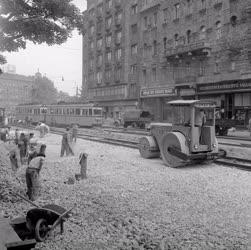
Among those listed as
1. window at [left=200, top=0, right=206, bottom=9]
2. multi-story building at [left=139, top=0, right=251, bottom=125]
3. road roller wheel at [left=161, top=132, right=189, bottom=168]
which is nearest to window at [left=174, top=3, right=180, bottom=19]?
multi-story building at [left=139, top=0, right=251, bottom=125]

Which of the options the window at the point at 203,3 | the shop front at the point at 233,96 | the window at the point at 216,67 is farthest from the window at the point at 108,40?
the window at the point at 216,67

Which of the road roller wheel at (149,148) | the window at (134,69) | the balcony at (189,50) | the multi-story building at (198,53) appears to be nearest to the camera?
the road roller wheel at (149,148)

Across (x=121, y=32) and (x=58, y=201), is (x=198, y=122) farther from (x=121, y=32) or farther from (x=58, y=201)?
(x=121, y=32)

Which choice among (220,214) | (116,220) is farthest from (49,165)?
(220,214)

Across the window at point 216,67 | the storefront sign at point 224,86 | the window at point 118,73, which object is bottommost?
the storefront sign at point 224,86

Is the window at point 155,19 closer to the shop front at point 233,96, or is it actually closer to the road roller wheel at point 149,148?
the shop front at point 233,96

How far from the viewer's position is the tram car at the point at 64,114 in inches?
1369

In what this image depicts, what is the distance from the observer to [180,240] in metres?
5.84

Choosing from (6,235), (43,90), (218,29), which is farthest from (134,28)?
(6,235)

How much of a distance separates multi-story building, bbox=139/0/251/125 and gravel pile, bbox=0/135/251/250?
22322 millimetres

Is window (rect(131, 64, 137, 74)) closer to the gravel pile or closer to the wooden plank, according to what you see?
the gravel pile

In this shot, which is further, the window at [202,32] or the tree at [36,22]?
the window at [202,32]

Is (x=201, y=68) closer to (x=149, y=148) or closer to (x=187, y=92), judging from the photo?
(x=187, y=92)

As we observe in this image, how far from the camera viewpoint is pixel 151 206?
7.73 metres
